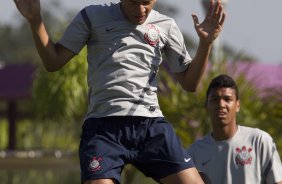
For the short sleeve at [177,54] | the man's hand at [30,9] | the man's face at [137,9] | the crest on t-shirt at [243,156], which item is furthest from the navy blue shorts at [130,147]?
the crest on t-shirt at [243,156]

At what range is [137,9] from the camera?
6.94 metres

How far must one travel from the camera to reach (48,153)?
22375 mm

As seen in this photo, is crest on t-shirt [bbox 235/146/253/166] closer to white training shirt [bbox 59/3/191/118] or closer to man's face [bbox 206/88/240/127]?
man's face [bbox 206/88/240/127]

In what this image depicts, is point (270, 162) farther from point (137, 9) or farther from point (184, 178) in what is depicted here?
point (137, 9)

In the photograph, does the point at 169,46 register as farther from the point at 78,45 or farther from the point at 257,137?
the point at 257,137

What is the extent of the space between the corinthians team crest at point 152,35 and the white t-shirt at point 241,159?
2.06m

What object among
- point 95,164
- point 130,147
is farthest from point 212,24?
point 95,164

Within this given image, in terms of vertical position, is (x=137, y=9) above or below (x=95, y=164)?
above

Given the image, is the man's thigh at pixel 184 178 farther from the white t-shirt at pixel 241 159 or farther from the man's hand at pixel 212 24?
the white t-shirt at pixel 241 159

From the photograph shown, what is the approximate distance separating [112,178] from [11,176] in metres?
11.2

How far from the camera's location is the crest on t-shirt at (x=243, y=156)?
29.1 ft

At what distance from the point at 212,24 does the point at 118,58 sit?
0.57m

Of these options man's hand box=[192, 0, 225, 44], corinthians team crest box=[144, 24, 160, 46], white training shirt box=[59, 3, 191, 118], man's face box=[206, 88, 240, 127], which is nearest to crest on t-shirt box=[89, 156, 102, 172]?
white training shirt box=[59, 3, 191, 118]

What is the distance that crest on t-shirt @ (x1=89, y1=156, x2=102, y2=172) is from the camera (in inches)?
269
